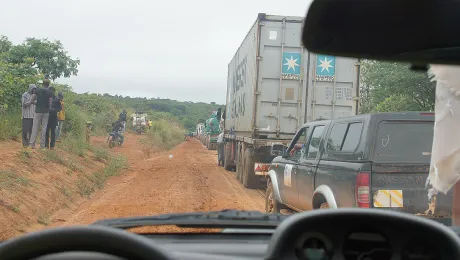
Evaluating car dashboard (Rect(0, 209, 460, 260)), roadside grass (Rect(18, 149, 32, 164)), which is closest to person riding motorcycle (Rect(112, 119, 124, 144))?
roadside grass (Rect(18, 149, 32, 164))

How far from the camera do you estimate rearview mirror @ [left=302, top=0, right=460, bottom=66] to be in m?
1.45

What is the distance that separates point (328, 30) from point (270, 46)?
1101 cm

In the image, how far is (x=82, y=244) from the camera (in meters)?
1.52

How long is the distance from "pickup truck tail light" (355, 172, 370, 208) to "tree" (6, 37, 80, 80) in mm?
18177

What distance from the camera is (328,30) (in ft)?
5.29

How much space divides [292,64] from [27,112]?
6.95 meters

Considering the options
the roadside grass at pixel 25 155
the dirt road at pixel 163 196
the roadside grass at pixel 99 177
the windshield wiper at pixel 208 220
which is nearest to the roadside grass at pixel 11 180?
the dirt road at pixel 163 196

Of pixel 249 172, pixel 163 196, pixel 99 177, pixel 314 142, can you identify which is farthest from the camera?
pixel 99 177

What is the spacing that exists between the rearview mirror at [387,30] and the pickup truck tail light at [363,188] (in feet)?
11.7

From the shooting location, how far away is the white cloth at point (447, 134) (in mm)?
4109

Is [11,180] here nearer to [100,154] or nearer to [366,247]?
[366,247]

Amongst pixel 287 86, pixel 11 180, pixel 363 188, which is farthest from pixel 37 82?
pixel 363 188

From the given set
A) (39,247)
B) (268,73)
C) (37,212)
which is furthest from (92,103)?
(39,247)

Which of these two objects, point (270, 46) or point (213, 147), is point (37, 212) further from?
point (213, 147)
